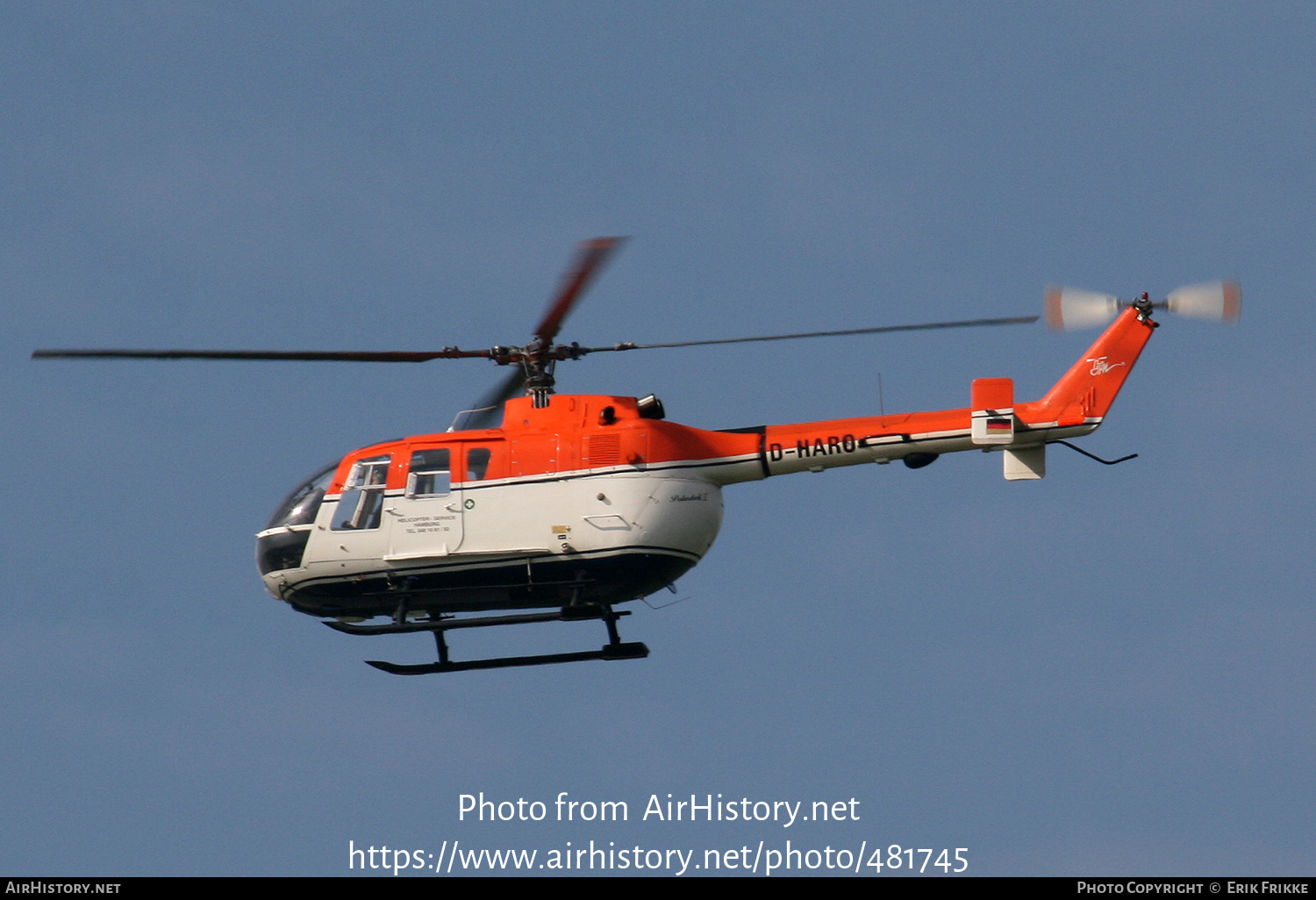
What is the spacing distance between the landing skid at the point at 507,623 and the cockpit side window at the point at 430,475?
155 centimetres

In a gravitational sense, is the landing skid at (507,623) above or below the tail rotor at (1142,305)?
below

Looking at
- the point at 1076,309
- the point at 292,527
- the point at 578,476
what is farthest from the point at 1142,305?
the point at 292,527

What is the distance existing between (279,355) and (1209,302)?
1099 centimetres

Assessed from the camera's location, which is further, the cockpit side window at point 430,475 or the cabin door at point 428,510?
the cockpit side window at point 430,475

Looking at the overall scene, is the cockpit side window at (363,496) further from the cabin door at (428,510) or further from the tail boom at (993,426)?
the tail boom at (993,426)

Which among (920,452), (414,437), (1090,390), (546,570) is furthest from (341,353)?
(1090,390)

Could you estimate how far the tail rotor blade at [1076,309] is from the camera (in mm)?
28234

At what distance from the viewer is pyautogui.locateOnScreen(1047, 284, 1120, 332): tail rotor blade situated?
28234 mm

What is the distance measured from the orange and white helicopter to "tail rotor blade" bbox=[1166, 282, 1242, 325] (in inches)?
0.9

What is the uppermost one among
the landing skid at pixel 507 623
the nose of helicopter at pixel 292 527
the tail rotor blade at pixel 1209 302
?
the tail rotor blade at pixel 1209 302

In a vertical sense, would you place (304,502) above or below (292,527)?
above

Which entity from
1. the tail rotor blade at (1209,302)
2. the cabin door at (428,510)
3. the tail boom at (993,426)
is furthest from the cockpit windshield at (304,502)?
the tail rotor blade at (1209,302)

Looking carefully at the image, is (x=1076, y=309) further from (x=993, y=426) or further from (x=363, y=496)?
(x=363, y=496)

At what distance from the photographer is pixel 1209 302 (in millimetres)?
27891
